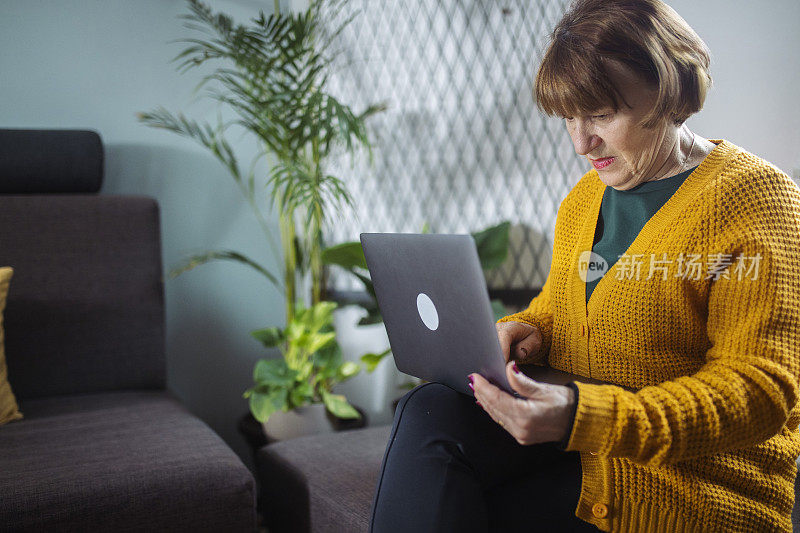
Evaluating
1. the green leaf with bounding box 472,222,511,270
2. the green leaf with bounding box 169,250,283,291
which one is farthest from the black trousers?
the green leaf with bounding box 169,250,283,291

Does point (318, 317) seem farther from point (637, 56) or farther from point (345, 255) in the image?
point (637, 56)

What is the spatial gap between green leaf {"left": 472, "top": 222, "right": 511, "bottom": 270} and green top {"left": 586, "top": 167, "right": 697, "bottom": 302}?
2.23 feet

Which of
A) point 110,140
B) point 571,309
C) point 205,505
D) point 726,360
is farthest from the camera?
point 110,140

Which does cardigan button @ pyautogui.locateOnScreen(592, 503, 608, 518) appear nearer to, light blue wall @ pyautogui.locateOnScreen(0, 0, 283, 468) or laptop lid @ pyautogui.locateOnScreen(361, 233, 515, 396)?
laptop lid @ pyautogui.locateOnScreen(361, 233, 515, 396)

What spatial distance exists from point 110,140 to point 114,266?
1.38 feet

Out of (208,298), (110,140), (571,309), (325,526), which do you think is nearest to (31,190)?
(110,140)

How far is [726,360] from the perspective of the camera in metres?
0.71

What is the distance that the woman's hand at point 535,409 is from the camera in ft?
2.22

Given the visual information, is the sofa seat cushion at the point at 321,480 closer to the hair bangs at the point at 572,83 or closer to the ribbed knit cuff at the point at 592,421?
the ribbed knit cuff at the point at 592,421

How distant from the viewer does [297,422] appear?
1.79m

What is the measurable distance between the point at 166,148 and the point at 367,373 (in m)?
0.95

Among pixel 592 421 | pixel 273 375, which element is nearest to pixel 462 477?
pixel 592 421

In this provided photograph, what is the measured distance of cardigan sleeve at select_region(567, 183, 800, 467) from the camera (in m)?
0.67

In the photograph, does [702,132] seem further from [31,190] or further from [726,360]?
[31,190]
